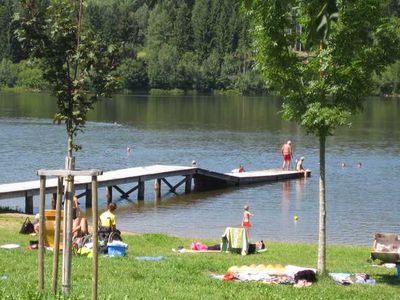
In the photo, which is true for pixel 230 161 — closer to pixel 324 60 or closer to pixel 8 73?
pixel 324 60

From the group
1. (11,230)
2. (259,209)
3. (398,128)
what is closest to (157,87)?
(398,128)

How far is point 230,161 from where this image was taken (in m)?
56.1

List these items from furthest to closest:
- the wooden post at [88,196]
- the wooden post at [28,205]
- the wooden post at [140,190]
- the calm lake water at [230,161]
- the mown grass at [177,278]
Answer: the wooden post at [140,190]
the wooden post at [88,196]
the wooden post at [28,205]
the calm lake water at [230,161]
the mown grass at [177,278]

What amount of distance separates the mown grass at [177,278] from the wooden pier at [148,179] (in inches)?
487

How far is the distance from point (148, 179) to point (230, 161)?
1616 centimetres

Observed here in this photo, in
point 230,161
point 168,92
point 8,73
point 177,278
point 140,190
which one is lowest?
point 230,161

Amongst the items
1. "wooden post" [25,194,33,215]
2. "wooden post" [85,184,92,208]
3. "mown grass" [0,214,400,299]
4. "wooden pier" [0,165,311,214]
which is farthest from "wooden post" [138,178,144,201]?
"mown grass" [0,214,400,299]

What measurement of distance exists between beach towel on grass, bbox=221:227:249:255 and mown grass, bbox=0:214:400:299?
40 cm

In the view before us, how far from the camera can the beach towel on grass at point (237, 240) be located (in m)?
21.0

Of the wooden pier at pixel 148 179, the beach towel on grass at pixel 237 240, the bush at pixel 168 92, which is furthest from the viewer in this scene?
the bush at pixel 168 92

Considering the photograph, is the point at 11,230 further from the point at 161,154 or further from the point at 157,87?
the point at 157,87

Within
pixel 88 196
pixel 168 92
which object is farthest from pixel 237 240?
pixel 168 92

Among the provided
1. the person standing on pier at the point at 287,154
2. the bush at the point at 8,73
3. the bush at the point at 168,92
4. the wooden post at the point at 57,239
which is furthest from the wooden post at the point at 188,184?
the bush at the point at 8,73

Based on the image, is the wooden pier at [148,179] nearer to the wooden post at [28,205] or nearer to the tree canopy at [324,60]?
the wooden post at [28,205]
